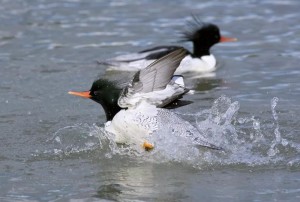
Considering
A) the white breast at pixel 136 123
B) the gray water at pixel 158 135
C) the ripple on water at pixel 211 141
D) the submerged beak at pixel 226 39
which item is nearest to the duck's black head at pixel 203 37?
the submerged beak at pixel 226 39

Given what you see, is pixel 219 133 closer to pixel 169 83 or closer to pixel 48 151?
pixel 169 83

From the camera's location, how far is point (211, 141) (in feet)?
23.7

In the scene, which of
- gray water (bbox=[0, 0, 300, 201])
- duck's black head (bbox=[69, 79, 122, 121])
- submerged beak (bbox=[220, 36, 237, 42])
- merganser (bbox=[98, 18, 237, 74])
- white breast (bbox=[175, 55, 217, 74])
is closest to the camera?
gray water (bbox=[0, 0, 300, 201])

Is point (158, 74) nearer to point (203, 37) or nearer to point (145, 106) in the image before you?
point (145, 106)

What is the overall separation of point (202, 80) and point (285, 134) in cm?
300

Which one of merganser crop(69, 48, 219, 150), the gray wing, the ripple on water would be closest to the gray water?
the ripple on water

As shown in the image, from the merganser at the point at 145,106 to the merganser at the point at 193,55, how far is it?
10.6 ft

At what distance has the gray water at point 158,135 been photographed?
20.9ft

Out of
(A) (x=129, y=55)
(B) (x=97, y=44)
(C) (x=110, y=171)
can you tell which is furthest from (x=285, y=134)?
(B) (x=97, y=44)

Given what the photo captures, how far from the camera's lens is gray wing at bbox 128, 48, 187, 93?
22.3 feet

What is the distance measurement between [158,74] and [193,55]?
4.60m

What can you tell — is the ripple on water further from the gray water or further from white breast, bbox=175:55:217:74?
white breast, bbox=175:55:217:74

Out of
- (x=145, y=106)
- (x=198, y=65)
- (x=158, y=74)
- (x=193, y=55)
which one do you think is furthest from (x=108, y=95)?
(x=193, y=55)

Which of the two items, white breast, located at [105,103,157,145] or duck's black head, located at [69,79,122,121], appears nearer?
white breast, located at [105,103,157,145]
